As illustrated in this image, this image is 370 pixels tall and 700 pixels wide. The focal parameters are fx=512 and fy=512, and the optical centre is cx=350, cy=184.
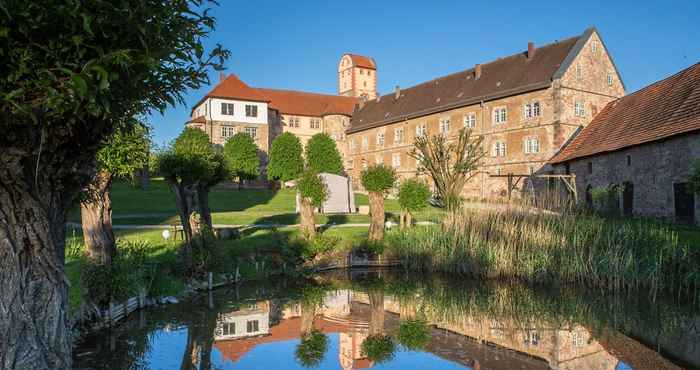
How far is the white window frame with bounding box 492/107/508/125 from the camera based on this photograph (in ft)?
123

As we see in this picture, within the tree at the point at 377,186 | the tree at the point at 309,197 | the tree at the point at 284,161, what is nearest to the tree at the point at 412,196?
the tree at the point at 377,186

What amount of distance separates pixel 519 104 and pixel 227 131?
28542 mm

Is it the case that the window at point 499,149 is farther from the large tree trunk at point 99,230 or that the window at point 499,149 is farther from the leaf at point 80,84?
the leaf at point 80,84

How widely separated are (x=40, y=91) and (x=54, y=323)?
178 centimetres

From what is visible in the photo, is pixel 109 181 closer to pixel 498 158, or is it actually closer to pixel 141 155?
pixel 141 155

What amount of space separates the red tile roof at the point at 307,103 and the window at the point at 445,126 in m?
19.4

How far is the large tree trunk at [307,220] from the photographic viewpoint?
1548 cm

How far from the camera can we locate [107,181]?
386 inches

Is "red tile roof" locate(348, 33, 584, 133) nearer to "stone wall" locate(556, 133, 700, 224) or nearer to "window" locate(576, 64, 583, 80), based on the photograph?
"window" locate(576, 64, 583, 80)

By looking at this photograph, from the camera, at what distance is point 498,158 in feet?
125

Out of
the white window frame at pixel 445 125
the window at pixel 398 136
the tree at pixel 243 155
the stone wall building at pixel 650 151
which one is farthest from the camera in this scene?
the window at pixel 398 136

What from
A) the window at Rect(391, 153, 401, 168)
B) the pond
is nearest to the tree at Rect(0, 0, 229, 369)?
the pond

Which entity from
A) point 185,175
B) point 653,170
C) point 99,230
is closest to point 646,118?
point 653,170

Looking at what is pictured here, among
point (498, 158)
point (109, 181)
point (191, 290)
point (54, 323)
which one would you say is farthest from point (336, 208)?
point (54, 323)
